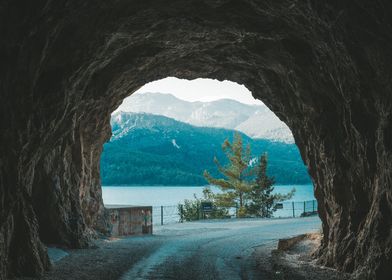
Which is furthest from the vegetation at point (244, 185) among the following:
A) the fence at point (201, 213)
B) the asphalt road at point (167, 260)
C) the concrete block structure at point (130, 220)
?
the asphalt road at point (167, 260)

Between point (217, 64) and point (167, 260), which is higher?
point (217, 64)

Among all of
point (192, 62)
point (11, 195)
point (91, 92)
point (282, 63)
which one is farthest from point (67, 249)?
point (282, 63)

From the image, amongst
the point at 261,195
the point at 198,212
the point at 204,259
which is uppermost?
the point at 261,195

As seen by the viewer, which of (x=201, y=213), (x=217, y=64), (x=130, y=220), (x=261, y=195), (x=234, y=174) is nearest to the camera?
(x=217, y=64)

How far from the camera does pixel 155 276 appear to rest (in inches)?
546

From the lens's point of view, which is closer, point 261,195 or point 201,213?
point 201,213

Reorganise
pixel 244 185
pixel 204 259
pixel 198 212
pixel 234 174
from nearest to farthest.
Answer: pixel 204 259, pixel 198 212, pixel 244 185, pixel 234 174

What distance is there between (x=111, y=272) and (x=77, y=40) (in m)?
6.78

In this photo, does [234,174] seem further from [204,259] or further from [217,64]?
[204,259]

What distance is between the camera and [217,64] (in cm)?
2200

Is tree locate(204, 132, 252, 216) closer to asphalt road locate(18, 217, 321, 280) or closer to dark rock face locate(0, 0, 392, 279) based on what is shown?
asphalt road locate(18, 217, 321, 280)

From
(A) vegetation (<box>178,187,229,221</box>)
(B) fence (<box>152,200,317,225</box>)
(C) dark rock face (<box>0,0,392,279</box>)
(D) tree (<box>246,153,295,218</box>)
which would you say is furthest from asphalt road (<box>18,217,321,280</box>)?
(D) tree (<box>246,153,295,218</box>)

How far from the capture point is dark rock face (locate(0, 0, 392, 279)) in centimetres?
1081

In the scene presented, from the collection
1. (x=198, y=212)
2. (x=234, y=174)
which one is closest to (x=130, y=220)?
(x=198, y=212)
